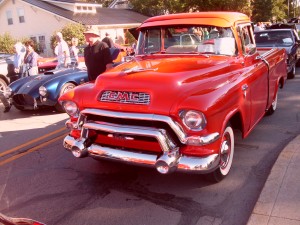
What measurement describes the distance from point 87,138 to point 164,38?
2.05 meters

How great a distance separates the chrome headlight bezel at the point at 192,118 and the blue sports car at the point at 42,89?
194 inches

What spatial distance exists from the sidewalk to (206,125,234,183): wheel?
1.62 ft

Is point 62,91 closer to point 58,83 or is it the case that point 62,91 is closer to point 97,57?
point 58,83

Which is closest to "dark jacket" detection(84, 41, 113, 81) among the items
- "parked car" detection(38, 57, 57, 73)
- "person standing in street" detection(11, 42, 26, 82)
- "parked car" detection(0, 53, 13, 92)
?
"person standing in street" detection(11, 42, 26, 82)

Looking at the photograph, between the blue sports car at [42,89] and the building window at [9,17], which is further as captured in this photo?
the building window at [9,17]

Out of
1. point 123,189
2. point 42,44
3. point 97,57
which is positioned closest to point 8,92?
point 97,57

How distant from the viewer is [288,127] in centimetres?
580

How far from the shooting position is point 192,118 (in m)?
3.35

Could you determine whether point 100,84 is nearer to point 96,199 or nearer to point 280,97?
point 96,199

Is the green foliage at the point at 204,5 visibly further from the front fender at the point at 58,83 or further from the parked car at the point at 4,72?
the front fender at the point at 58,83

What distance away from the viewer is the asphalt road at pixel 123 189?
3.39m

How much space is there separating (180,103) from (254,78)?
1.68 metres

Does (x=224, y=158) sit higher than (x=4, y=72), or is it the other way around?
(x=4, y=72)

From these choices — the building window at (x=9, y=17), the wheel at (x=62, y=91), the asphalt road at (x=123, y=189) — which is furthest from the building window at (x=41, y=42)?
the asphalt road at (x=123, y=189)
